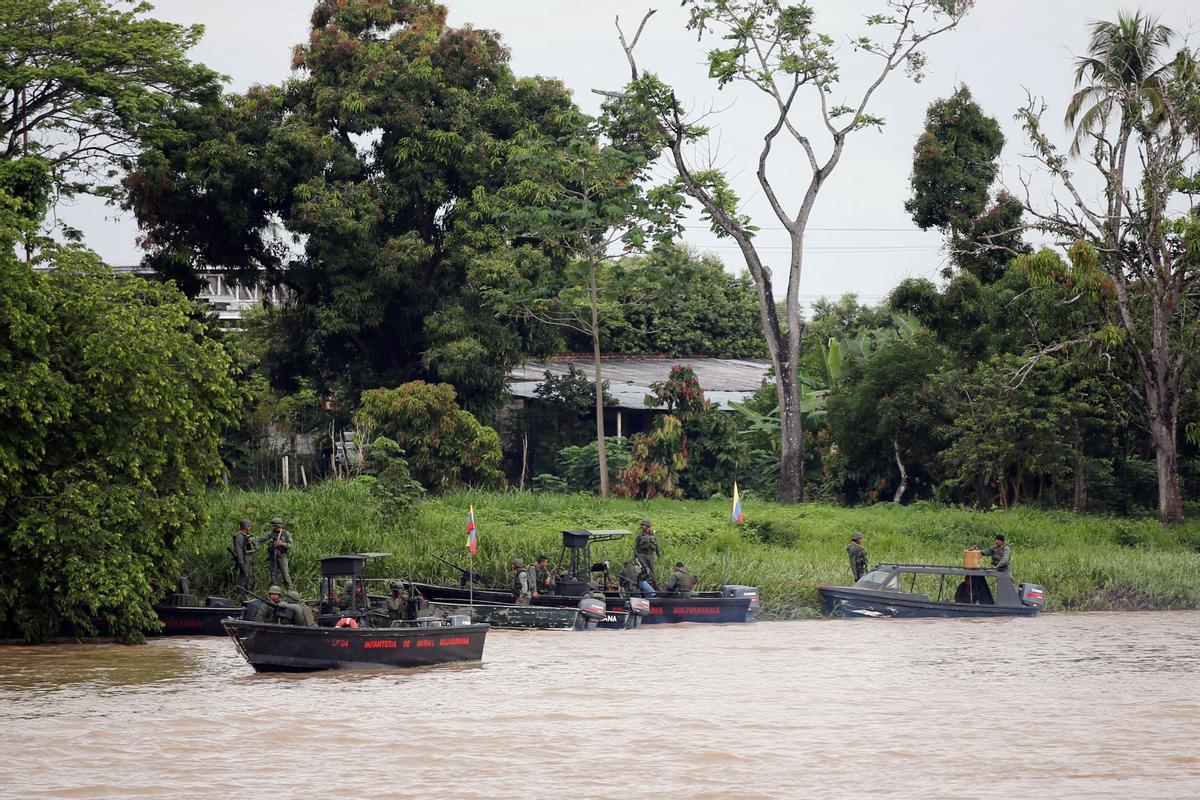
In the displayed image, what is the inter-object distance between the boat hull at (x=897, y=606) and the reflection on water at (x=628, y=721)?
198cm

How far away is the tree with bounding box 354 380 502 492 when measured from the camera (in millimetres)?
37438

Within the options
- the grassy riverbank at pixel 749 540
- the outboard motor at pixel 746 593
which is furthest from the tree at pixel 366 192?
the outboard motor at pixel 746 593

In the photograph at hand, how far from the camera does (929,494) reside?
43062mm

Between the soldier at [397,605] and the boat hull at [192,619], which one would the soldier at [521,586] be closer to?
the soldier at [397,605]

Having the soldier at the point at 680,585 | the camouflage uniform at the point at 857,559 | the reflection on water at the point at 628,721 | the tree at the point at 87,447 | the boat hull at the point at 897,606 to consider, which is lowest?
the reflection on water at the point at 628,721

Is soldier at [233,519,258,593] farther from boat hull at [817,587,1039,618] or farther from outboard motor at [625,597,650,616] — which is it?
boat hull at [817,587,1039,618]

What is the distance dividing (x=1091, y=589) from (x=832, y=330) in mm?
25706

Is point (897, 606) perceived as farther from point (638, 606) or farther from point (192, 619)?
point (192, 619)

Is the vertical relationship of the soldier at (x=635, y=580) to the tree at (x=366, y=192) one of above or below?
below

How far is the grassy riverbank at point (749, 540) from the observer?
97.5 feet

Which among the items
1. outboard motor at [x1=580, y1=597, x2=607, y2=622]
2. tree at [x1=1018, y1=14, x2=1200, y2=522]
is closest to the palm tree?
Answer: tree at [x1=1018, y1=14, x2=1200, y2=522]

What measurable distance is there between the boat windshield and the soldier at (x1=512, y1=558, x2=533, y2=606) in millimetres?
6219

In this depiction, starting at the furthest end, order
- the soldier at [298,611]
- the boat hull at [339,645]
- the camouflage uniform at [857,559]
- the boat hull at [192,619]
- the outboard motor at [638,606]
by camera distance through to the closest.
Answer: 1. the camouflage uniform at [857,559]
2. the outboard motor at [638,606]
3. the boat hull at [192,619]
4. the soldier at [298,611]
5. the boat hull at [339,645]

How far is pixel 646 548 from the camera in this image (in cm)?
2928
